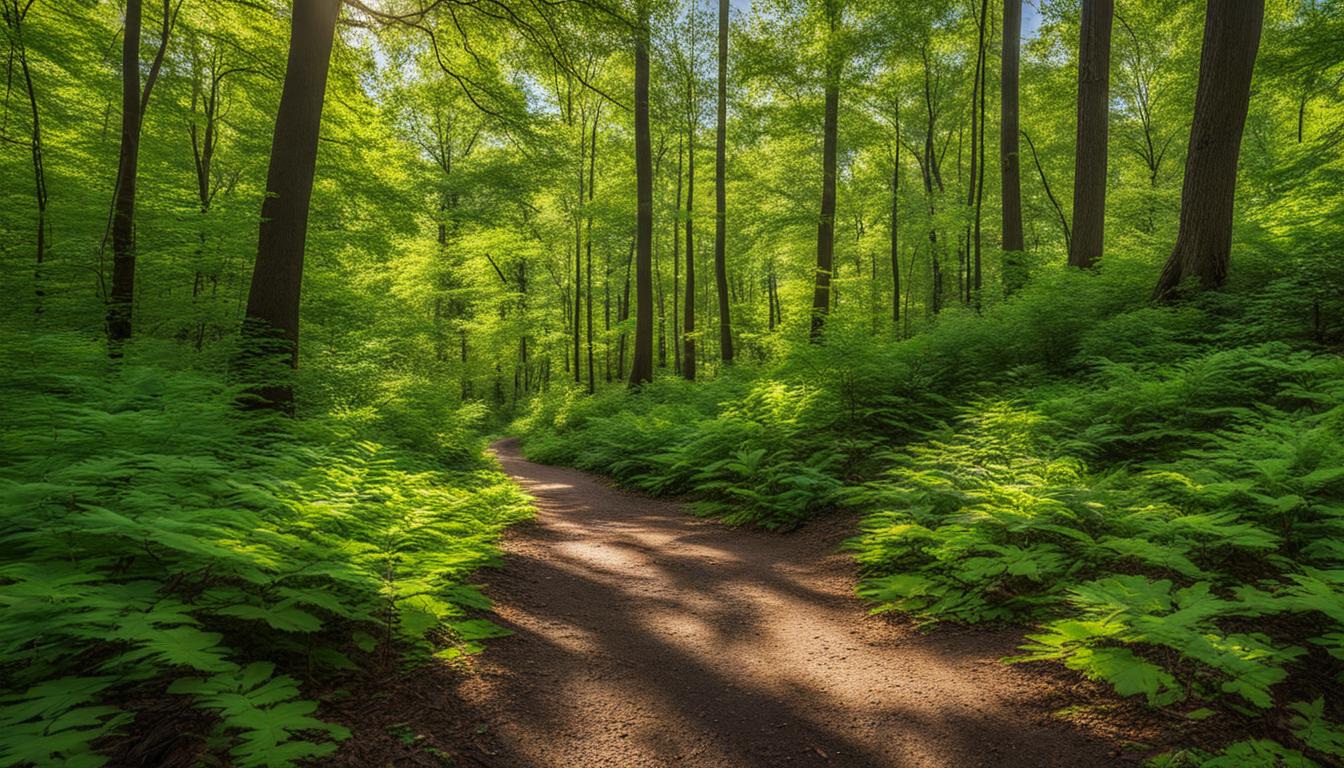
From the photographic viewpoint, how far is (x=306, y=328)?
994cm

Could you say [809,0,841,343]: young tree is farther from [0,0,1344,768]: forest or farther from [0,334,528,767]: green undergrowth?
[0,334,528,767]: green undergrowth

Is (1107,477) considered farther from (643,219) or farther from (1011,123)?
(643,219)

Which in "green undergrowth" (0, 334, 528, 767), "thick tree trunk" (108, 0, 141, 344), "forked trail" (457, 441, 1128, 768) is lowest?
"forked trail" (457, 441, 1128, 768)

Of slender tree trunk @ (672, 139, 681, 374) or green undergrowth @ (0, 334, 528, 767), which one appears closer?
green undergrowth @ (0, 334, 528, 767)

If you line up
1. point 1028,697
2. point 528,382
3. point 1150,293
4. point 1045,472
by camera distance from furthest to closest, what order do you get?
point 528,382
point 1150,293
point 1045,472
point 1028,697

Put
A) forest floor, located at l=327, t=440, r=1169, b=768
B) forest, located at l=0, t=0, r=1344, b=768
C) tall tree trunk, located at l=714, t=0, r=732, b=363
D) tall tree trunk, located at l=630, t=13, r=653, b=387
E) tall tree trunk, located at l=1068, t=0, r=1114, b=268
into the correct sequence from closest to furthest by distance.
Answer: forest, located at l=0, t=0, r=1344, b=768 → forest floor, located at l=327, t=440, r=1169, b=768 → tall tree trunk, located at l=1068, t=0, r=1114, b=268 → tall tree trunk, located at l=630, t=13, r=653, b=387 → tall tree trunk, located at l=714, t=0, r=732, b=363

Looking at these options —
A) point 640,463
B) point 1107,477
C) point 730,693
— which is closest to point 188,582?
point 730,693

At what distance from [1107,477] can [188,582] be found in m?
6.23

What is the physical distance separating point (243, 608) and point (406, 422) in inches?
267

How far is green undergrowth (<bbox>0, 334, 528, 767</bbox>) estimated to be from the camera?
1861 millimetres

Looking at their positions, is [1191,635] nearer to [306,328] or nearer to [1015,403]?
[1015,403]

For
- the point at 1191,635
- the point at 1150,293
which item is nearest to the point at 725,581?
the point at 1191,635

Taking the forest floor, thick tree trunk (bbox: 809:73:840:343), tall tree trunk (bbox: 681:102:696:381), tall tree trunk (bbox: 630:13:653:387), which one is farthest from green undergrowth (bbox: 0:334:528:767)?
tall tree trunk (bbox: 681:102:696:381)

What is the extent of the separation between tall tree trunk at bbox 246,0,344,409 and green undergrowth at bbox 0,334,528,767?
5.96 ft
